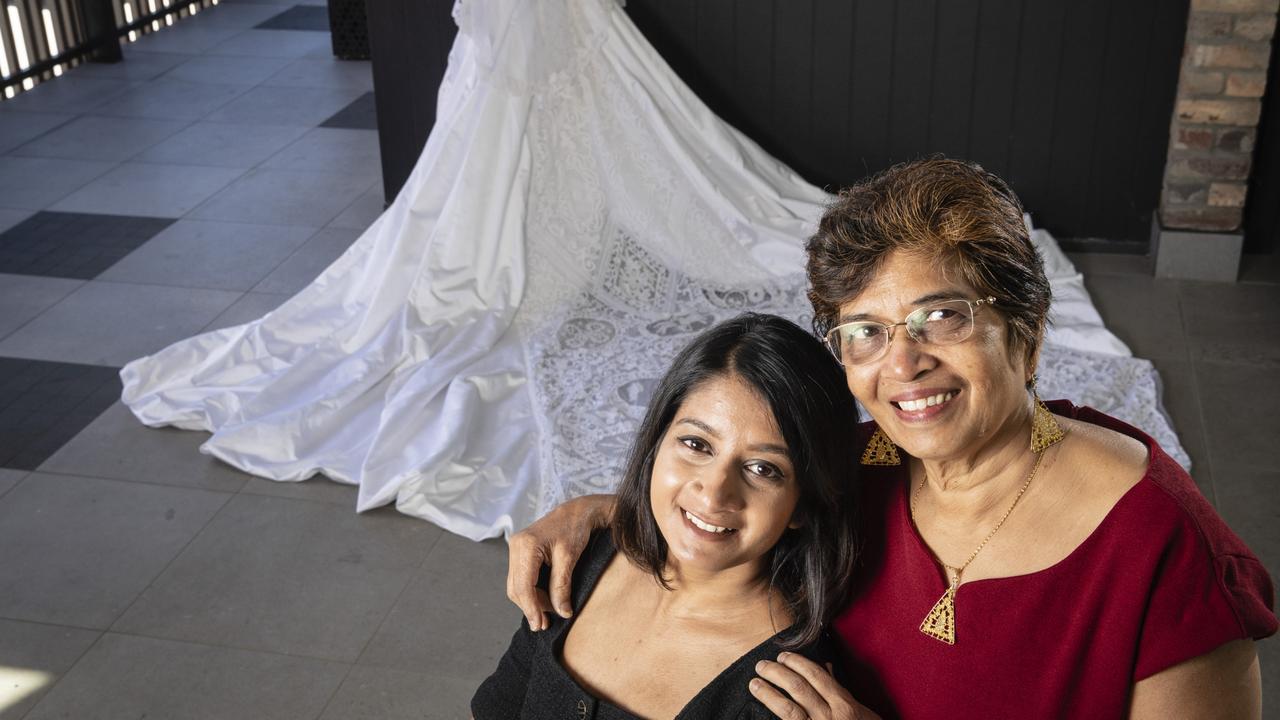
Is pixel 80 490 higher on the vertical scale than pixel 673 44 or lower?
lower

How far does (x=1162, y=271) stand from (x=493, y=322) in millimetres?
2421

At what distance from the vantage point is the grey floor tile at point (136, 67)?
761 centimetres

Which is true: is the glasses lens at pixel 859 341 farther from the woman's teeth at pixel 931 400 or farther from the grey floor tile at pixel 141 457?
the grey floor tile at pixel 141 457

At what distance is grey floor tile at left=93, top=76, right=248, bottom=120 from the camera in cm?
695

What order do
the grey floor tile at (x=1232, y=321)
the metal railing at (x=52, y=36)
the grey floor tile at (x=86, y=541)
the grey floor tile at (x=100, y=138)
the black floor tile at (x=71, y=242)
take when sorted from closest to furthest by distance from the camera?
the grey floor tile at (x=86, y=541), the grey floor tile at (x=1232, y=321), the black floor tile at (x=71, y=242), the grey floor tile at (x=100, y=138), the metal railing at (x=52, y=36)

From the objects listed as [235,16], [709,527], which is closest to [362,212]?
[235,16]

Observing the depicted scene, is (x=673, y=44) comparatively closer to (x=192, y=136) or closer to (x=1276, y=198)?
(x=1276, y=198)

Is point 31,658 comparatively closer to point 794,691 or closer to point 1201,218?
point 794,691

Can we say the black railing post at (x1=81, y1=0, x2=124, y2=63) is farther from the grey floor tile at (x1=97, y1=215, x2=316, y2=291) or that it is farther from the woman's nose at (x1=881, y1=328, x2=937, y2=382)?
the woman's nose at (x1=881, y1=328, x2=937, y2=382)

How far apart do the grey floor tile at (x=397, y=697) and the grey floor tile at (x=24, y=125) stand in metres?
4.53

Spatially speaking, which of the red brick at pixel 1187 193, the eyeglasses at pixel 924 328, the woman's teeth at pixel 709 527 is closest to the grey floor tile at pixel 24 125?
the red brick at pixel 1187 193

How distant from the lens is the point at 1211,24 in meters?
4.54

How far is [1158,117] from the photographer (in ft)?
16.1

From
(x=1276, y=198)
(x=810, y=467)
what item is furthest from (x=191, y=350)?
(x=1276, y=198)
